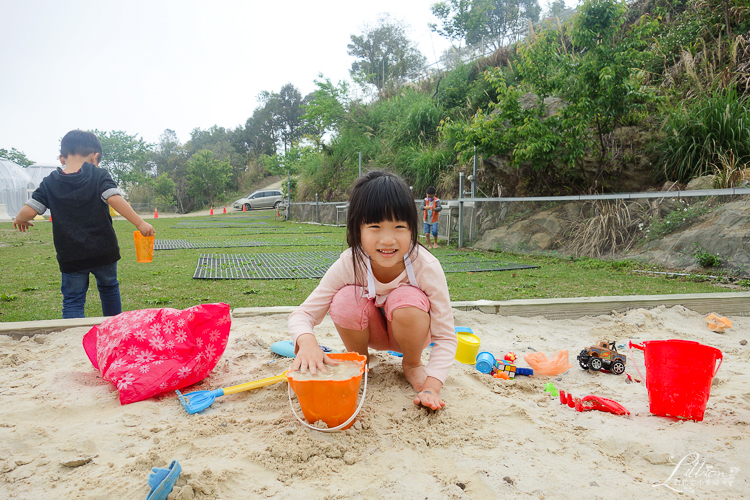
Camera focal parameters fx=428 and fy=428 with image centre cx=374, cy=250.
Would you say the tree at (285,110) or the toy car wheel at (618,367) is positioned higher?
the tree at (285,110)

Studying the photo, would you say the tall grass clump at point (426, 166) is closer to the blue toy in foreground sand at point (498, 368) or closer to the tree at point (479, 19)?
the blue toy in foreground sand at point (498, 368)

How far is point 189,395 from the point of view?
1721 mm

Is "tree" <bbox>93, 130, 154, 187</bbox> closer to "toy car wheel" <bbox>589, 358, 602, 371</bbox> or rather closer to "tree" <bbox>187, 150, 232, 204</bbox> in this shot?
"tree" <bbox>187, 150, 232, 204</bbox>

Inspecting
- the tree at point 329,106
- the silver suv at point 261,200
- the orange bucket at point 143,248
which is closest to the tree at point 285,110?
the silver suv at point 261,200

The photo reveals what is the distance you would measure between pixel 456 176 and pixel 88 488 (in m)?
9.31

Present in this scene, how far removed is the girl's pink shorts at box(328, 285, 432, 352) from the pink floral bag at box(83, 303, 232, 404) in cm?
59

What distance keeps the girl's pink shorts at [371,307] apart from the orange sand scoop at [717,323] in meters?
2.09

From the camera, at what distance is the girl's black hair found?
1.59 metres

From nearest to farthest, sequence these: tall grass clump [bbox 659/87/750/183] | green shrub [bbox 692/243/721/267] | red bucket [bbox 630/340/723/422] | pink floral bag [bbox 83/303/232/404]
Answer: red bucket [bbox 630/340/723/422], pink floral bag [bbox 83/303/232/404], green shrub [bbox 692/243/721/267], tall grass clump [bbox 659/87/750/183]

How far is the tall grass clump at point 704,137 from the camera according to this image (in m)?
5.76

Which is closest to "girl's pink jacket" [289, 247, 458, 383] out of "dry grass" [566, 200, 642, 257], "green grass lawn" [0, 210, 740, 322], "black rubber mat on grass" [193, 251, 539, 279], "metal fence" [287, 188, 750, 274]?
"green grass lawn" [0, 210, 740, 322]

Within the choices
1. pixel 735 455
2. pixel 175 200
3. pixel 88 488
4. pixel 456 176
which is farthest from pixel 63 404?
pixel 175 200

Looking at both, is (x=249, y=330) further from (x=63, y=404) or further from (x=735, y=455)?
(x=735, y=455)

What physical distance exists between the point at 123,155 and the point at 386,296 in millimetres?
44551
